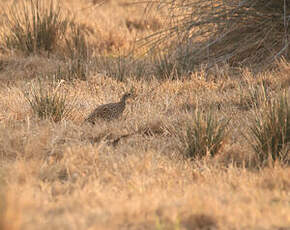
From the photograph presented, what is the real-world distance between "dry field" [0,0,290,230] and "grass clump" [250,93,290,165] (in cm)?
12

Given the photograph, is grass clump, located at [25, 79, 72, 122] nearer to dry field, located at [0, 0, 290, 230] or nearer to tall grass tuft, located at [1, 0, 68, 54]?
dry field, located at [0, 0, 290, 230]

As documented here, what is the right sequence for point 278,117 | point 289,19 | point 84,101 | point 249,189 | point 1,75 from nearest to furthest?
1. point 249,189
2. point 278,117
3. point 84,101
4. point 289,19
5. point 1,75

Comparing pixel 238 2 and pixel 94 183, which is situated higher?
pixel 238 2

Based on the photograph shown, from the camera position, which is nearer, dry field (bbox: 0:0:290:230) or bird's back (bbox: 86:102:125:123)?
dry field (bbox: 0:0:290:230)

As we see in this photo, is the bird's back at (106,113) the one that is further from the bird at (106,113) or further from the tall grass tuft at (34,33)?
the tall grass tuft at (34,33)

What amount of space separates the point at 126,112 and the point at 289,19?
2.65 m

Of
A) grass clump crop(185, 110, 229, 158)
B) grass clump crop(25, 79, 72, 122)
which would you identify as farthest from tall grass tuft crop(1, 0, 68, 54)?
grass clump crop(185, 110, 229, 158)

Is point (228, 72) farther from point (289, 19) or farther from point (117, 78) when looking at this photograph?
point (117, 78)

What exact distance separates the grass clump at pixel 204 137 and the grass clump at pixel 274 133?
0.28m

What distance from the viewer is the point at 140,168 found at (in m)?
3.43

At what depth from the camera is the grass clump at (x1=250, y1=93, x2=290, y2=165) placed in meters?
3.65

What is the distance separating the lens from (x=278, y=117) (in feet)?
12.2

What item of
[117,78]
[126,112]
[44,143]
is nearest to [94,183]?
[44,143]

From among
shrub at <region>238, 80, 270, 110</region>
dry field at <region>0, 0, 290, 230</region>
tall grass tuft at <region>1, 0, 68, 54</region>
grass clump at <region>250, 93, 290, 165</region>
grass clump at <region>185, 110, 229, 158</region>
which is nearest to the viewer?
dry field at <region>0, 0, 290, 230</region>
